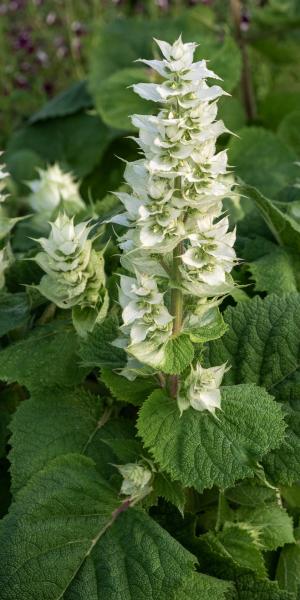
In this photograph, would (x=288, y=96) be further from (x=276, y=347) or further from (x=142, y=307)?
(x=142, y=307)

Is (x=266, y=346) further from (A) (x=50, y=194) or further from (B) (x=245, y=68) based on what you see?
(B) (x=245, y=68)

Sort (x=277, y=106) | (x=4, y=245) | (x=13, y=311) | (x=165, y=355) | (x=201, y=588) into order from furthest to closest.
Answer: (x=277, y=106)
(x=4, y=245)
(x=13, y=311)
(x=201, y=588)
(x=165, y=355)

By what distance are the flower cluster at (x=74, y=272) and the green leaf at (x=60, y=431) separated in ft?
0.80

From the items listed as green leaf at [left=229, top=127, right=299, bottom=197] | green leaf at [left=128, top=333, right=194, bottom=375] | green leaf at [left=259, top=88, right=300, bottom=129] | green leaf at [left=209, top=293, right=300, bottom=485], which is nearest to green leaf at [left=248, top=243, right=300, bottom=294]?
green leaf at [left=209, top=293, right=300, bottom=485]

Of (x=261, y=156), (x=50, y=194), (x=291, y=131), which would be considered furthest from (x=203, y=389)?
(x=291, y=131)

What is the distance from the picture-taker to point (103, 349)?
5.78 feet

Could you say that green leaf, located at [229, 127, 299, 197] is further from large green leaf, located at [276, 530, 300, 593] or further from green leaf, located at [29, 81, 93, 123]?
large green leaf, located at [276, 530, 300, 593]

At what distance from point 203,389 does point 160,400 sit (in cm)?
13

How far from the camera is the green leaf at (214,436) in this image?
5.17 ft

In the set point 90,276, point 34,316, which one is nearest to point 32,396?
point 34,316

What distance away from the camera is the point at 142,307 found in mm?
1480

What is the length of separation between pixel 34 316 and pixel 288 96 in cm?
225

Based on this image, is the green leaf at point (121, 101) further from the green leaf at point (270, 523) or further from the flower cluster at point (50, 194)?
the green leaf at point (270, 523)

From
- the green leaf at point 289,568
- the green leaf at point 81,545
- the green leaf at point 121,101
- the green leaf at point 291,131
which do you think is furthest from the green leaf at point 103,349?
the green leaf at point 291,131
